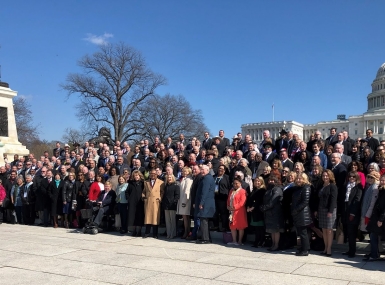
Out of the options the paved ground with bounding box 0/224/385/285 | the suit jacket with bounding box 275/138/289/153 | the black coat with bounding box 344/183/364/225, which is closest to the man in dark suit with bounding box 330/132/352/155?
the suit jacket with bounding box 275/138/289/153

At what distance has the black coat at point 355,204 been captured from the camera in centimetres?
776

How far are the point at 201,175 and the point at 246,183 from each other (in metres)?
1.14

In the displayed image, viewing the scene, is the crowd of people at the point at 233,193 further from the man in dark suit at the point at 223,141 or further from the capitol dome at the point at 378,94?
the capitol dome at the point at 378,94

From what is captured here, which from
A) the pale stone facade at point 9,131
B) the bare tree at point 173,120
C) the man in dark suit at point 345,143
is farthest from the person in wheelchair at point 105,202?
the bare tree at point 173,120

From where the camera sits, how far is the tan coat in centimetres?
1042

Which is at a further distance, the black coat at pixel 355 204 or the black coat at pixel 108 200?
the black coat at pixel 108 200

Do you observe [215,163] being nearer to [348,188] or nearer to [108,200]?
[108,200]

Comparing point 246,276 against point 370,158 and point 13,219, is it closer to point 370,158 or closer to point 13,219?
point 370,158

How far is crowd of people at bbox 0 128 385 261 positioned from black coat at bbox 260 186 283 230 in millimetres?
21

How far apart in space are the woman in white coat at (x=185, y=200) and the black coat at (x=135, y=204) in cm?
115

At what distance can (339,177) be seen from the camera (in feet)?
28.3

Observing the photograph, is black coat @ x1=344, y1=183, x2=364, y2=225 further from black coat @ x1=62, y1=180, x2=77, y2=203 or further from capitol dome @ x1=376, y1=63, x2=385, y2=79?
capitol dome @ x1=376, y1=63, x2=385, y2=79

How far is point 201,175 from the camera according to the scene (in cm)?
995

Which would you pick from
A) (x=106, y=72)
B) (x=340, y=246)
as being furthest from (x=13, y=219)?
(x=106, y=72)
